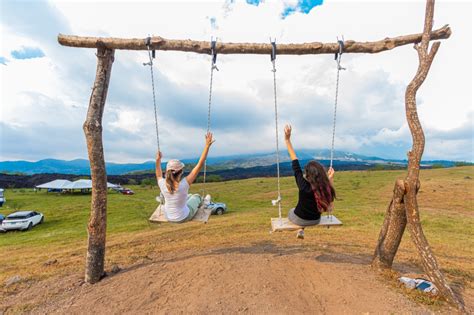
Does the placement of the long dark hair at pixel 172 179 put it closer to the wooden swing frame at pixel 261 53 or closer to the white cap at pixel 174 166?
the white cap at pixel 174 166

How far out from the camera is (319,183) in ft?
18.6

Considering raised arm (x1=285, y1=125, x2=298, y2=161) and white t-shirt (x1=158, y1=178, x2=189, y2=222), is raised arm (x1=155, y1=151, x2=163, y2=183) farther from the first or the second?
raised arm (x1=285, y1=125, x2=298, y2=161)

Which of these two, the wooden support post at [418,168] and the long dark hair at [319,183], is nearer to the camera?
the wooden support post at [418,168]

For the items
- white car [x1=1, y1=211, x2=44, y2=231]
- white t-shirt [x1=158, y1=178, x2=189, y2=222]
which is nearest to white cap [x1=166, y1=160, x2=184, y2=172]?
white t-shirt [x1=158, y1=178, x2=189, y2=222]

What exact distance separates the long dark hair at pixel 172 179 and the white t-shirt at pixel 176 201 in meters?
0.11

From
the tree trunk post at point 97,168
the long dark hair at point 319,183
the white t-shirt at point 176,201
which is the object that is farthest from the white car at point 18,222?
the long dark hair at point 319,183

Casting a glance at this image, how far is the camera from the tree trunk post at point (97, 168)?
649 centimetres

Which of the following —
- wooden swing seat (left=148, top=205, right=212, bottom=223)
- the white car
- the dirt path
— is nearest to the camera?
the dirt path

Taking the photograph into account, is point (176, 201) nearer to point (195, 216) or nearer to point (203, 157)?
point (195, 216)

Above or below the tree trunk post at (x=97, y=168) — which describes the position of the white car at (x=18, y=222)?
below

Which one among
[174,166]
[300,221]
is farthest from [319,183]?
[174,166]

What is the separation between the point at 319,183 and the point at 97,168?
16.3 ft

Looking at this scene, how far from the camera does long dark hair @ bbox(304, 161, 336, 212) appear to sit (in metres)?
5.62

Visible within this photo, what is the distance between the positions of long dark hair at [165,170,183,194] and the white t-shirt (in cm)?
11
